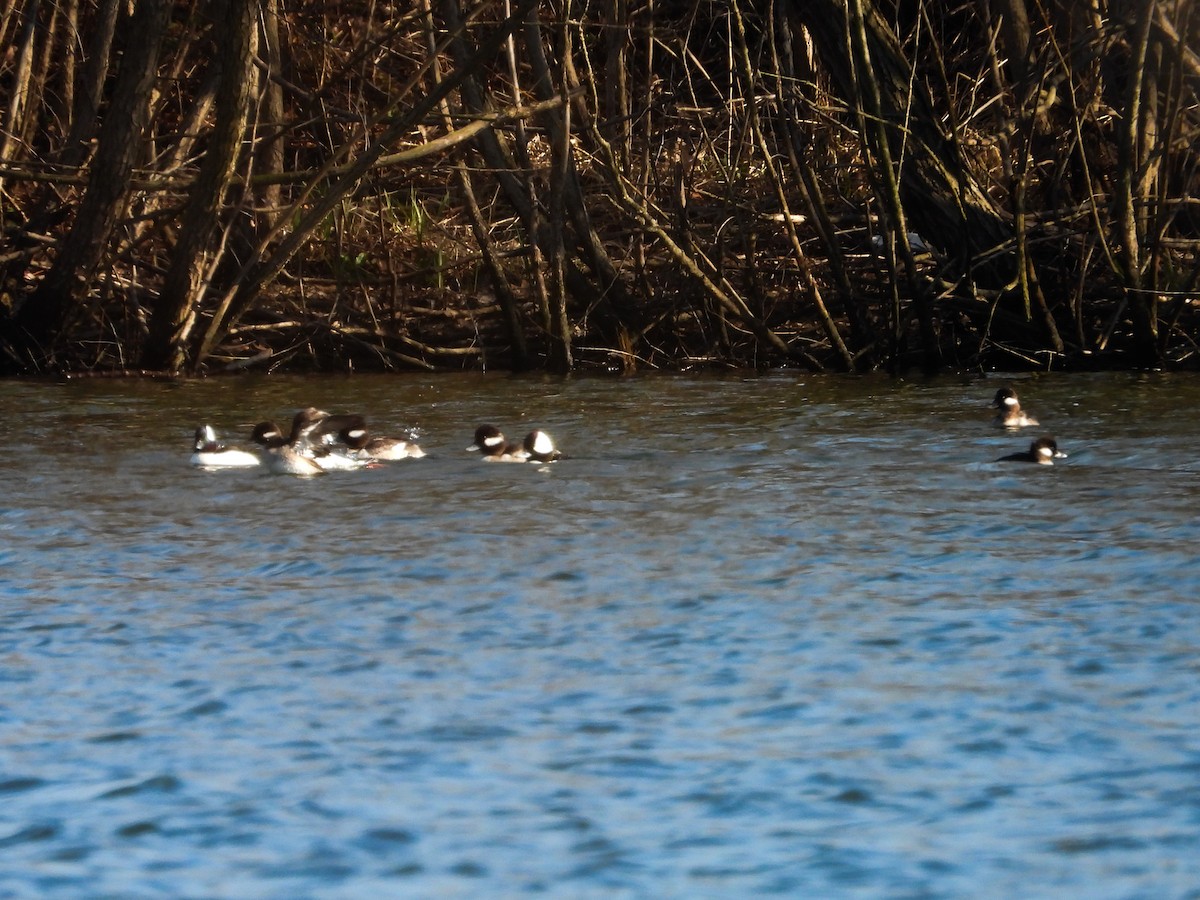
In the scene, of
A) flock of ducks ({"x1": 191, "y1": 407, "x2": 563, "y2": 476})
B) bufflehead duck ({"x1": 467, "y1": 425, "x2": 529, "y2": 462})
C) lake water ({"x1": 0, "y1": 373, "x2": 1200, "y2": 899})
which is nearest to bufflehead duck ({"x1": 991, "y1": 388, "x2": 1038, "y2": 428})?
lake water ({"x1": 0, "y1": 373, "x2": 1200, "y2": 899})

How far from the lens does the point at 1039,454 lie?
10.1 metres

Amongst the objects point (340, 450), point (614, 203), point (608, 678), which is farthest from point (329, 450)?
point (614, 203)

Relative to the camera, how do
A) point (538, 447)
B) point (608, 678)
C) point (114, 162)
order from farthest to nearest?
1. point (114, 162)
2. point (538, 447)
3. point (608, 678)

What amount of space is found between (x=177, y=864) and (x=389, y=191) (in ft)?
49.2

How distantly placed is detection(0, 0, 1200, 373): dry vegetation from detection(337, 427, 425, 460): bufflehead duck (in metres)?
3.90

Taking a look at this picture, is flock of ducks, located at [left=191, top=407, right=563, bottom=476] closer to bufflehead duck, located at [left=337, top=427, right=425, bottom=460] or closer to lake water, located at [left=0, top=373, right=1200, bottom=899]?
bufflehead duck, located at [left=337, top=427, right=425, bottom=460]

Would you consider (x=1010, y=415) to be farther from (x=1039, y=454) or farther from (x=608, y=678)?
(x=608, y=678)

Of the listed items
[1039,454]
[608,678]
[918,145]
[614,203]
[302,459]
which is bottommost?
[608,678]

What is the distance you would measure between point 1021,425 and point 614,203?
6148 millimetres

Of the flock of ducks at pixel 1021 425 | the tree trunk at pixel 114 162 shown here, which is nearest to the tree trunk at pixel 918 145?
the flock of ducks at pixel 1021 425

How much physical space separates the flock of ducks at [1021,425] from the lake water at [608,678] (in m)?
0.12

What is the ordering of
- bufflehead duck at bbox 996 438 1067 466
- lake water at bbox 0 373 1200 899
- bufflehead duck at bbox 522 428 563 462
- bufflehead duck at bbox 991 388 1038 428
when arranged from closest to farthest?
lake water at bbox 0 373 1200 899, bufflehead duck at bbox 996 438 1067 466, bufflehead duck at bbox 522 428 563 462, bufflehead duck at bbox 991 388 1038 428

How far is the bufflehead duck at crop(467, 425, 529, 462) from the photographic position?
34.9 feet

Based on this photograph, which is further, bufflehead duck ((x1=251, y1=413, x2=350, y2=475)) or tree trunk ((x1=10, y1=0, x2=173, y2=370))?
tree trunk ((x1=10, y1=0, x2=173, y2=370))
